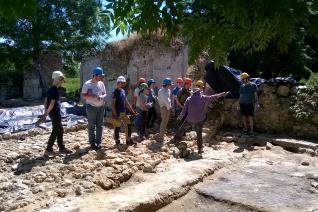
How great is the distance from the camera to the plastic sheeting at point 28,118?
10976 millimetres

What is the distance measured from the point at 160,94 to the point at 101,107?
170 cm

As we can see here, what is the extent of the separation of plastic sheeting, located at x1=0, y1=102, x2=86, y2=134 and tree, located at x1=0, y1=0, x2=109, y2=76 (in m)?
9.39

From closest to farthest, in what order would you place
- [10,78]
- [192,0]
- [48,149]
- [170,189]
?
[192,0] → [170,189] → [48,149] → [10,78]

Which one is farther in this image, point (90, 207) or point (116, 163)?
point (116, 163)

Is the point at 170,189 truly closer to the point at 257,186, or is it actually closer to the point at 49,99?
the point at 257,186

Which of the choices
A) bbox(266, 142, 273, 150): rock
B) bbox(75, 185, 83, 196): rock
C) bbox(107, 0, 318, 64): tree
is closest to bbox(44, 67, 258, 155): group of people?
bbox(266, 142, 273, 150): rock

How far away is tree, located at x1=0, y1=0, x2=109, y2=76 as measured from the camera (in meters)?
21.9

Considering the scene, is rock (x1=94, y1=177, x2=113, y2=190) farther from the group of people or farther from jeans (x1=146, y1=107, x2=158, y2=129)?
jeans (x1=146, y1=107, x2=158, y2=129)

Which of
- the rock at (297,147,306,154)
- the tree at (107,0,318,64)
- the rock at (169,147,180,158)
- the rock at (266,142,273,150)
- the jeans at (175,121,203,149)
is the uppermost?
the tree at (107,0,318,64)

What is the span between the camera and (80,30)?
2384 cm

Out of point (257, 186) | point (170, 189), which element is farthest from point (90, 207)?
point (257, 186)

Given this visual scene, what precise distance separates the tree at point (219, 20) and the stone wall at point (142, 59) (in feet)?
25.6

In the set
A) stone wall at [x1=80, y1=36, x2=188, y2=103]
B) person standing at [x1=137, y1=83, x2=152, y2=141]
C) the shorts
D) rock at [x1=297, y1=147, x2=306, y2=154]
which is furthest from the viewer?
stone wall at [x1=80, y1=36, x2=188, y2=103]

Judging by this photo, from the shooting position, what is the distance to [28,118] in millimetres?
11742
